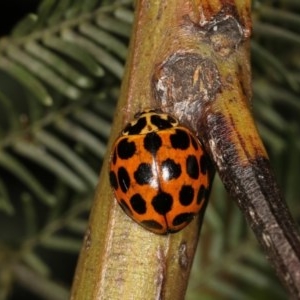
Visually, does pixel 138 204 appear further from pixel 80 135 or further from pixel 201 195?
pixel 80 135

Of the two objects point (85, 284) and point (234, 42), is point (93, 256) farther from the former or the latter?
point (234, 42)

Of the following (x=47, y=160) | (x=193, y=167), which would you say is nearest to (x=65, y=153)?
(x=47, y=160)

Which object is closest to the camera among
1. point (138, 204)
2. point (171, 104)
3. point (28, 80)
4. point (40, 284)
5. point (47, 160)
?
point (171, 104)

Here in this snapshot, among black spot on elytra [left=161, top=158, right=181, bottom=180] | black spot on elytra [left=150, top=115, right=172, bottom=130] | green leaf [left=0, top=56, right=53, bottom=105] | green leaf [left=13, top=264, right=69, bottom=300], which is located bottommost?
green leaf [left=13, top=264, right=69, bottom=300]

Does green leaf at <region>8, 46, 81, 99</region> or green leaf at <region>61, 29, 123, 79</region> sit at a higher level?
green leaf at <region>61, 29, 123, 79</region>

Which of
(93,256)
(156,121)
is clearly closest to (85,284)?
(93,256)

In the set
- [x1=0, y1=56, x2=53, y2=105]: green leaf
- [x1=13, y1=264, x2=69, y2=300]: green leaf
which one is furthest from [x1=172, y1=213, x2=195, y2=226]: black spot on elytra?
[x1=13, y1=264, x2=69, y2=300]: green leaf

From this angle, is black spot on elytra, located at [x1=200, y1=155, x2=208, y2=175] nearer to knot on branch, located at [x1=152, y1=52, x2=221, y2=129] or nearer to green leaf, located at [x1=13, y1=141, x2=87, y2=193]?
knot on branch, located at [x1=152, y1=52, x2=221, y2=129]
